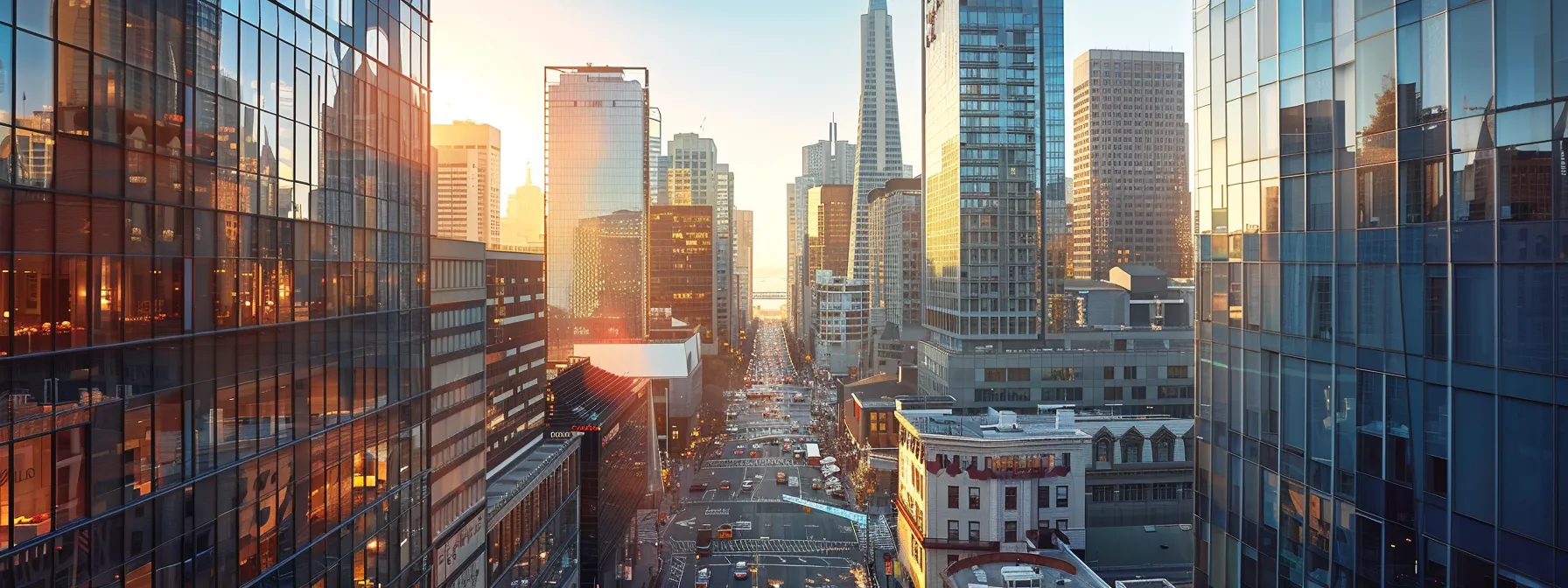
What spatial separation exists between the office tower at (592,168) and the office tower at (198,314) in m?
160

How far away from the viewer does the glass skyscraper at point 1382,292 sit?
53.2ft

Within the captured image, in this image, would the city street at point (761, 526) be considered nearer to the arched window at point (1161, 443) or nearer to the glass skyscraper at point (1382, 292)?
the arched window at point (1161, 443)

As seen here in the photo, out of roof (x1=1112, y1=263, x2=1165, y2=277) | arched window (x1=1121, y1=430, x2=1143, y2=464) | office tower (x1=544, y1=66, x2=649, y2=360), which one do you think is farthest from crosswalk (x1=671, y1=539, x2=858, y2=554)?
roof (x1=1112, y1=263, x2=1165, y2=277)

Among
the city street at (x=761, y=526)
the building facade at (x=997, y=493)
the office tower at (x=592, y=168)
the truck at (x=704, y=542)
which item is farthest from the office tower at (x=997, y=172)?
the office tower at (x=592, y=168)

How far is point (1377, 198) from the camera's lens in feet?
67.1

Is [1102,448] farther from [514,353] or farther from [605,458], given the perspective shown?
[514,353]

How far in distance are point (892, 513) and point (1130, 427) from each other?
108 ft

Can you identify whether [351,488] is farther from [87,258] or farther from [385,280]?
[87,258]

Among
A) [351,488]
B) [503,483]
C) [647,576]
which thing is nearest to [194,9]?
[351,488]

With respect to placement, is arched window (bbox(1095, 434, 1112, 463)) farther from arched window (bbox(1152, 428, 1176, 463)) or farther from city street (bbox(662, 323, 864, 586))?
city street (bbox(662, 323, 864, 586))

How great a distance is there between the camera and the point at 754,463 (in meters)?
140

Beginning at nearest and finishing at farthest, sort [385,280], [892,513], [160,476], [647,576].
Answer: [160,476] < [385,280] < [647,576] < [892,513]

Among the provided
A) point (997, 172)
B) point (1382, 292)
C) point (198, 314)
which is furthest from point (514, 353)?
point (997, 172)

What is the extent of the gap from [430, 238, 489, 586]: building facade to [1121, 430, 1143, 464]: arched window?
54.0m
